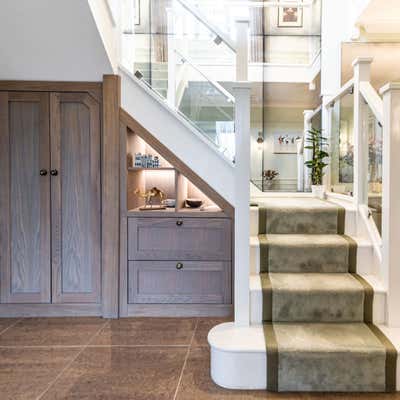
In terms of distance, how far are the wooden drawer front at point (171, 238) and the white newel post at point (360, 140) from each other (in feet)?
3.87

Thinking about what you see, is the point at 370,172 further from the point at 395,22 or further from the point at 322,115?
the point at 395,22

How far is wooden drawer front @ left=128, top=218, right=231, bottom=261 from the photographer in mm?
2936

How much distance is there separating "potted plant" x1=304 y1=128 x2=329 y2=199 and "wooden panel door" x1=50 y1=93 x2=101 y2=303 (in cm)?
232

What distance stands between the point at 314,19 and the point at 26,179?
16.2 ft

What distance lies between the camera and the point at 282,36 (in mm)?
5750

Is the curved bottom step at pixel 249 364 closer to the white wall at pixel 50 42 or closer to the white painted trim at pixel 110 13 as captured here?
the white wall at pixel 50 42

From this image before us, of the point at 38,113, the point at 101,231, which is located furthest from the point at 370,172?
the point at 38,113

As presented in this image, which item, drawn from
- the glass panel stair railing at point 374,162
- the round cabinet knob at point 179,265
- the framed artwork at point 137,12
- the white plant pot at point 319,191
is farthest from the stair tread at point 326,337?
the framed artwork at point 137,12

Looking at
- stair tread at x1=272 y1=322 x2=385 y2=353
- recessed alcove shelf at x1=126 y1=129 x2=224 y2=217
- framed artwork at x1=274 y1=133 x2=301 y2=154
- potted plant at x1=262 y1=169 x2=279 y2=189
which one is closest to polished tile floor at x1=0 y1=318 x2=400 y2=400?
stair tread at x1=272 y1=322 x2=385 y2=353

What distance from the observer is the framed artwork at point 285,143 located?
823 cm

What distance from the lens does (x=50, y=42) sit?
259 centimetres

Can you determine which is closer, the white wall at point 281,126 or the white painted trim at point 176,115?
the white painted trim at point 176,115

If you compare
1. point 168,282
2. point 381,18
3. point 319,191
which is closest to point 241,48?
point 168,282

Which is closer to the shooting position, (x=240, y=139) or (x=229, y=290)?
(x=240, y=139)
